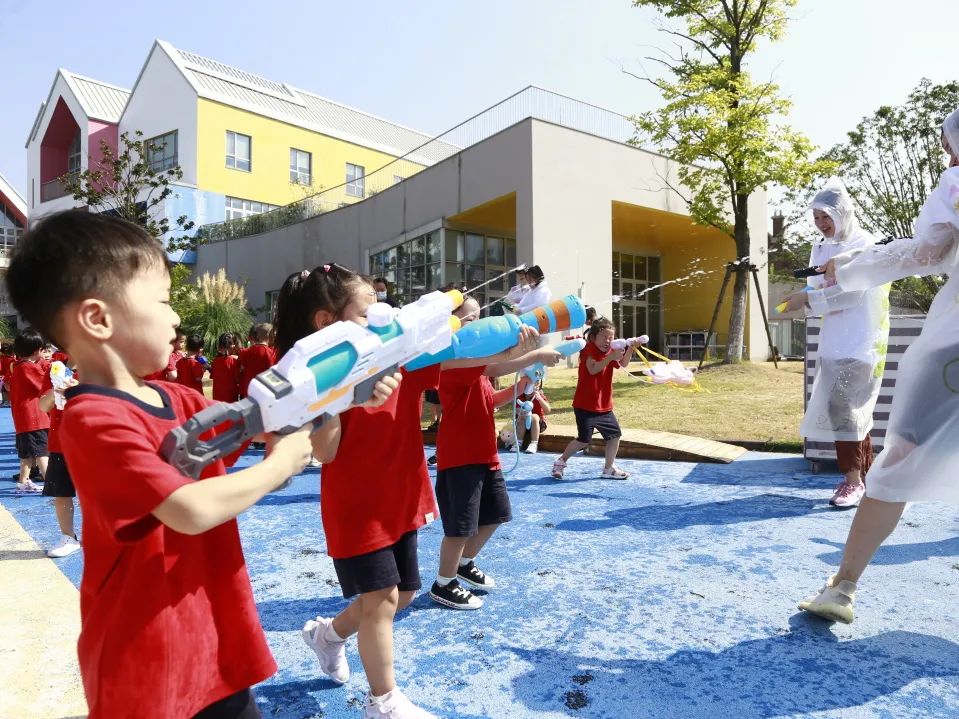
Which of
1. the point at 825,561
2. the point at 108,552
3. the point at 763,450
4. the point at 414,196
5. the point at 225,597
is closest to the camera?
the point at 108,552

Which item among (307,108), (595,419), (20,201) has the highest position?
(307,108)

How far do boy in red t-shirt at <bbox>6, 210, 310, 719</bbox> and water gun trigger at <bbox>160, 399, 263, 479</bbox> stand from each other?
1.1 inches

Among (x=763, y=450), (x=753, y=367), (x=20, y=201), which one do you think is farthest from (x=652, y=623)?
(x=20, y=201)

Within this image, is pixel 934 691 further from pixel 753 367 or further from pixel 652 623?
pixel 753 367

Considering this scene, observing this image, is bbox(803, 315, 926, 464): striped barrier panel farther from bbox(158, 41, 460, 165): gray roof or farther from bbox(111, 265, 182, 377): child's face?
bbox(158, 41, 460, 165): gray roof

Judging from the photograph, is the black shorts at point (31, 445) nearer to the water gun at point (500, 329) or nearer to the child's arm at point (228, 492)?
the water gun at point (500, 329)

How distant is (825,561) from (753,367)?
1288 centimetres

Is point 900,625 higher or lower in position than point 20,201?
lower

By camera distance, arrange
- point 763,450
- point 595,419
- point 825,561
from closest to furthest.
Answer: point 825,561
point 595,419
point 763,450

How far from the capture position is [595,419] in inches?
252

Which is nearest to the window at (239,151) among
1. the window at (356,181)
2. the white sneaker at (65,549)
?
the window at (356,181)

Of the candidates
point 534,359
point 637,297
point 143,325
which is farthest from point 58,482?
point 637,297

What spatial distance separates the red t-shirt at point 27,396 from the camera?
6.39m

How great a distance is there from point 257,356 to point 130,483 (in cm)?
711
